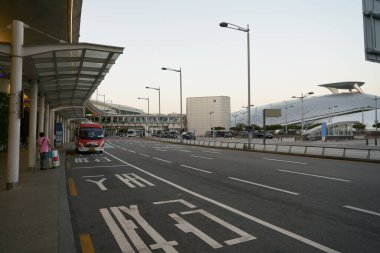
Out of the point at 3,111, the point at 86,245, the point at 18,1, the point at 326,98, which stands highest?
the point at 326,98

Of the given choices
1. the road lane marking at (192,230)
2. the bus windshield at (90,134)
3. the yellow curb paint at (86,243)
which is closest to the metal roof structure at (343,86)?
the bus windshield at (90,134)

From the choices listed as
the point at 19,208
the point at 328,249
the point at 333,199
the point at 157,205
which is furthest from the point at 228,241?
the point at 19,208

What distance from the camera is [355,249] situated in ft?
15.8

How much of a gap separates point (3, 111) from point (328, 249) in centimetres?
2477

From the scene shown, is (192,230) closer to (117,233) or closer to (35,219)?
(117,233)

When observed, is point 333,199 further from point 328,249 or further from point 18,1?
point 18,1

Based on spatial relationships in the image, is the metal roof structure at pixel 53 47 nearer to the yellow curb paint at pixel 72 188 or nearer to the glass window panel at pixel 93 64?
the glass window panel at pixel 93 64

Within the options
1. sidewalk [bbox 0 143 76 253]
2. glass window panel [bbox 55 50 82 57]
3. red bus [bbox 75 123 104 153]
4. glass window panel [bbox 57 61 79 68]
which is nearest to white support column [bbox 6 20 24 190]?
sidewalk [bbox 0 143 76 253]

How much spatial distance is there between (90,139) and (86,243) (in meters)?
23.7

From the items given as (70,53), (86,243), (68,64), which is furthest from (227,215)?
(68,64)

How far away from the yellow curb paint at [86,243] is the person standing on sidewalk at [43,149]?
1055 centimetres

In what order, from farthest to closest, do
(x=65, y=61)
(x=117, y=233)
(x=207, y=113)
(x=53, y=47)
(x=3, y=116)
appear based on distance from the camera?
Answer: (x=207, y=113), (x=3, y=116), (x=65, y=61), (x=53, y=47), (x=117, y=233)

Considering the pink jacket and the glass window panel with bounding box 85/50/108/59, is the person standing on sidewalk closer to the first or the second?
the pink jacket

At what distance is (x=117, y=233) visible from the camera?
578cm
